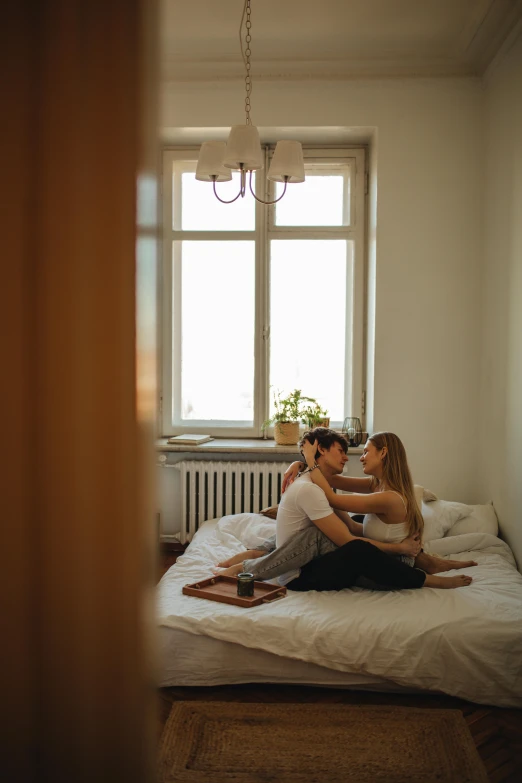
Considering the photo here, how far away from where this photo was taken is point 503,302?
13.1 ft

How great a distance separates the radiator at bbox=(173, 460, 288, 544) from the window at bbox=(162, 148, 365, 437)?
37cm

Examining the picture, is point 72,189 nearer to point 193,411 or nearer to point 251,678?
point 251,678

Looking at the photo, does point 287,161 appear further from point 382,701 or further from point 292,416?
point 382,701

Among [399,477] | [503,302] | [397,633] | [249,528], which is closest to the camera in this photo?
[397,633]

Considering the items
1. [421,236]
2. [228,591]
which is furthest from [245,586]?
[421,236]

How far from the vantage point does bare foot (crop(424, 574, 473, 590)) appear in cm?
303

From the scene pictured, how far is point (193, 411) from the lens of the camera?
5.04 m

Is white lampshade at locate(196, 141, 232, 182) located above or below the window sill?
above

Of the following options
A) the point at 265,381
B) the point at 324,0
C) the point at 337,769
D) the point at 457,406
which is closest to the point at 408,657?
the point at 337,769

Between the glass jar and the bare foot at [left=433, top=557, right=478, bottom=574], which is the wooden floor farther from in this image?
the bare foot at [left=433, top=557, right=478, bottom=574]

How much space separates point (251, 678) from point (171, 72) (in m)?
3.64

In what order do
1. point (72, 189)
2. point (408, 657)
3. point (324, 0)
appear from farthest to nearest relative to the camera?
point (324, 0)
point (408, 657)
point (72, 189)

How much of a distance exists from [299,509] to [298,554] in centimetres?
19

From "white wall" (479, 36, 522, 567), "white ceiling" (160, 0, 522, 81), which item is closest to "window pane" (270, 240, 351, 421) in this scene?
"white wall" (479, 36, 522, 567)
